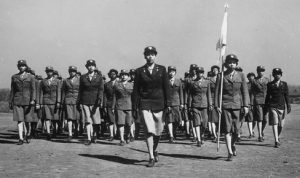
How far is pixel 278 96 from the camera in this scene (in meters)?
11.9

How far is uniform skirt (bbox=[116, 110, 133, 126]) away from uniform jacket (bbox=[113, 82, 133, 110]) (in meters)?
0.13

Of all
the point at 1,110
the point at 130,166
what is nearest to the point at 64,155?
the point at 130,166

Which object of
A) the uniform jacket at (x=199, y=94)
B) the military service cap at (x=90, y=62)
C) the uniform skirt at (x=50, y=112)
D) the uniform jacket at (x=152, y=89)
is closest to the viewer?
the uniform jacket at (x=152, y=89)

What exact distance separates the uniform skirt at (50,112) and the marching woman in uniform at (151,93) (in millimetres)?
6261

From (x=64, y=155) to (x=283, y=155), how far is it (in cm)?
510

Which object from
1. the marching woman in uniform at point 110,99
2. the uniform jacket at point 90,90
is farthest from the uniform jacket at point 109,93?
the uniform jacket at point 90,90

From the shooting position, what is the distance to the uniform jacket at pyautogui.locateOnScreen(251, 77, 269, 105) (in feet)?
45.0

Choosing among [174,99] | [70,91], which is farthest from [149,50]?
[70,91]

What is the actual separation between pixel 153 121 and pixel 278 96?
4.89 meters

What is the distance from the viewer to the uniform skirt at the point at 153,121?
27.2ft

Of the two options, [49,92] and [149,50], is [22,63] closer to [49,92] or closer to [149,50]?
[49,92]

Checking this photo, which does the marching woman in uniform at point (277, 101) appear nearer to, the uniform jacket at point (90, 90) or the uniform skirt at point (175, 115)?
the uniform skirt at point (175, 115)

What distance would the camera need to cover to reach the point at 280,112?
11859 millimetres

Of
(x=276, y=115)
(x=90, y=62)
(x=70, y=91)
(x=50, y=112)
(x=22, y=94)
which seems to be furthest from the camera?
(x=50, y=112)
